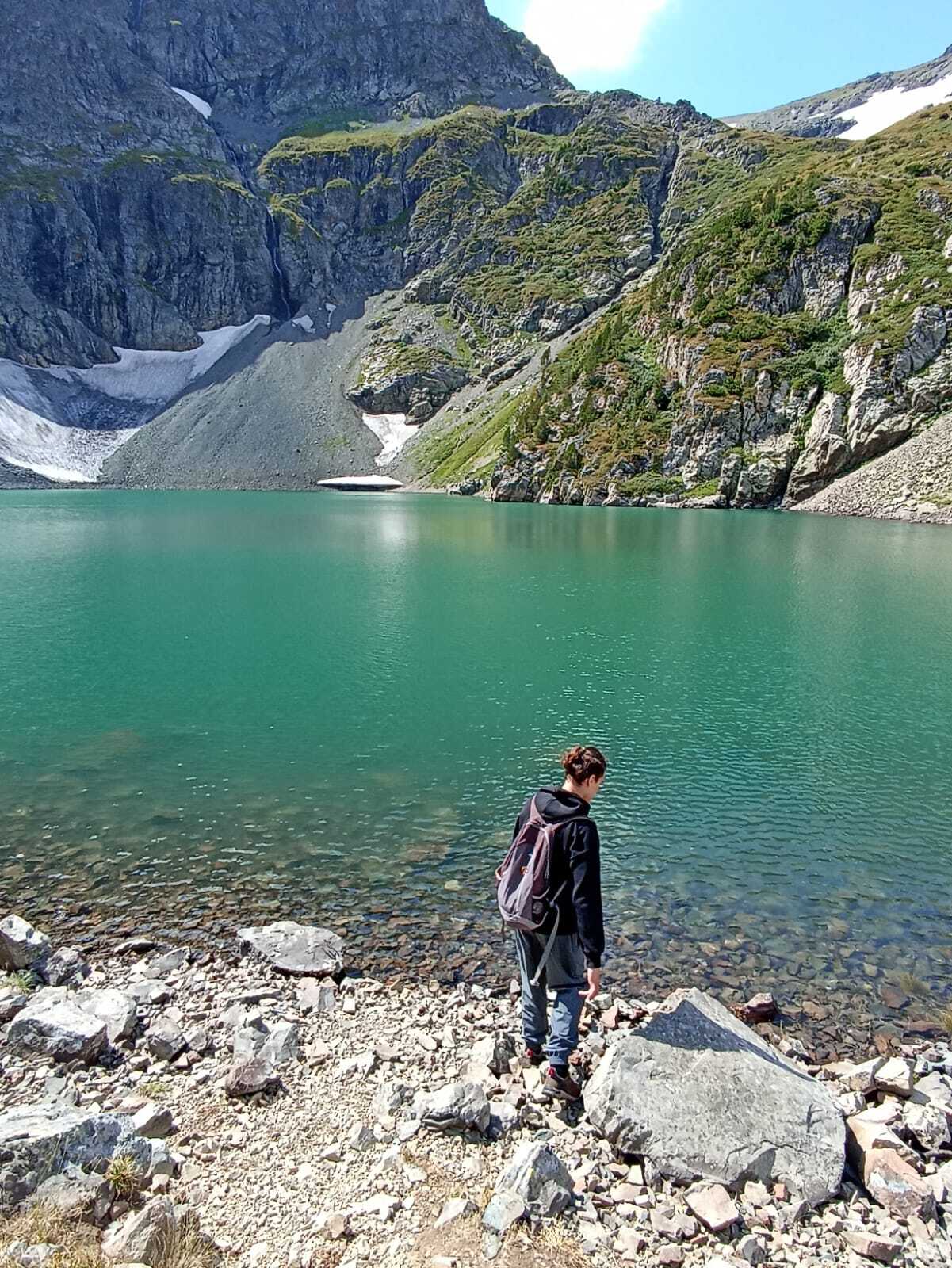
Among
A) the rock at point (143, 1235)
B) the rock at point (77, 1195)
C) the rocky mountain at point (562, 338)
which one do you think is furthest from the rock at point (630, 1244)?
the rocky mountain at point (562, 338)

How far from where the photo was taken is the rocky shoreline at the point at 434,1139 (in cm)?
479

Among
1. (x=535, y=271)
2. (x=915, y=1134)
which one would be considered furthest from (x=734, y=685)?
(x=535, y=271)

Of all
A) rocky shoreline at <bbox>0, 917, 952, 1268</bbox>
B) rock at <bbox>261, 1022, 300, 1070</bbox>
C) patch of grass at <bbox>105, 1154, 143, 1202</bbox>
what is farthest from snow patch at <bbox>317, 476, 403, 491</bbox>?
patch of grass at <bbox>105, 1154, 143, 1202</bbox>

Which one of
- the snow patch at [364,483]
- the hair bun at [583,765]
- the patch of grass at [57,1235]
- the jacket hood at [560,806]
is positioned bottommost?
the patch of grass at [57,1235]

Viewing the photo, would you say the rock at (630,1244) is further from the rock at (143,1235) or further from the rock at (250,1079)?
the rock at (250,1079)

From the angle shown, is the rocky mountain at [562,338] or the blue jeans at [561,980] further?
the rocky mountain at [562,338]

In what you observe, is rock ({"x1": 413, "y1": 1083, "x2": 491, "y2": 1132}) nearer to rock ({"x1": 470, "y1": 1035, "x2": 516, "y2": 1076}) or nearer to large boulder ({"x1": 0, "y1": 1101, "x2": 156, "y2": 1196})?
rock ({"x1": 470, "y1": 1035, "x2": 516, "y2": 1076})

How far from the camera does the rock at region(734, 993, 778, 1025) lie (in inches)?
313

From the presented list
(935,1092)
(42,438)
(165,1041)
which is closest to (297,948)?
(165,1041)

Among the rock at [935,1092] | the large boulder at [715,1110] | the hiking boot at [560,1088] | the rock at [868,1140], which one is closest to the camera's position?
the large boulder at [715,1110]

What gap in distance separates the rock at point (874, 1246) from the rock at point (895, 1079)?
174 centimetres

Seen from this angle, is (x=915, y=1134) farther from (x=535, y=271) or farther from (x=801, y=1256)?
(x=535, y=271)

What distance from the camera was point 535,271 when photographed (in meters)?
175

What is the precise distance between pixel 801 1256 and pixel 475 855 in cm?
724
